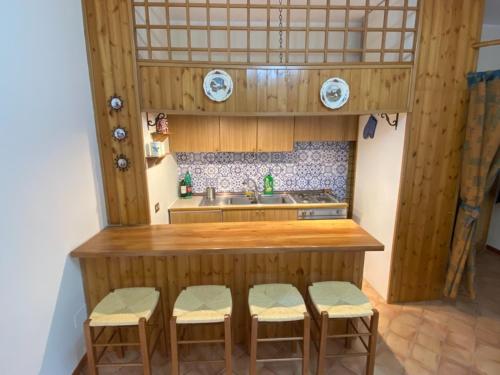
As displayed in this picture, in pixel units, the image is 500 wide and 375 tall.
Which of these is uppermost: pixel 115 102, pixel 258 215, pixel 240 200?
pixel 115 102

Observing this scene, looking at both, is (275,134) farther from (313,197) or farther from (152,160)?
(152,160)

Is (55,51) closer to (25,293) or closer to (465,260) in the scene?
(25,293)

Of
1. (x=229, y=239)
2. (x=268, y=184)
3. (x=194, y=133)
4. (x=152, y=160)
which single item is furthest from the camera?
(x=268, y=184)

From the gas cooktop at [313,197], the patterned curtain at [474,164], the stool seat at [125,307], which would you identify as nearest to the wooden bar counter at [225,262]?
the stool seat at [125,307]

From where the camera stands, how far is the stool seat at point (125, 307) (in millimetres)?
1636

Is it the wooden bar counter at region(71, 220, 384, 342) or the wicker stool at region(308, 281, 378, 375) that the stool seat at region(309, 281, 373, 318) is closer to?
the wicker stool at region(308, 281, 378, 375)

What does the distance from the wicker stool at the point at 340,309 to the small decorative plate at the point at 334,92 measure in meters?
1.42

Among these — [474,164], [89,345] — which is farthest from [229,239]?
[474,164]

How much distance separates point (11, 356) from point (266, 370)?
1524mm

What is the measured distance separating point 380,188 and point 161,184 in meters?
2.34

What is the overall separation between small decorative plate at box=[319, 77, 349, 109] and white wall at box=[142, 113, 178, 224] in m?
1.55

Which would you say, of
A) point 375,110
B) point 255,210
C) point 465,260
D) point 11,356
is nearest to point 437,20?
point 375,110

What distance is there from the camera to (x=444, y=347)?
2178 mm

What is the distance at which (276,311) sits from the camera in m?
1.68
